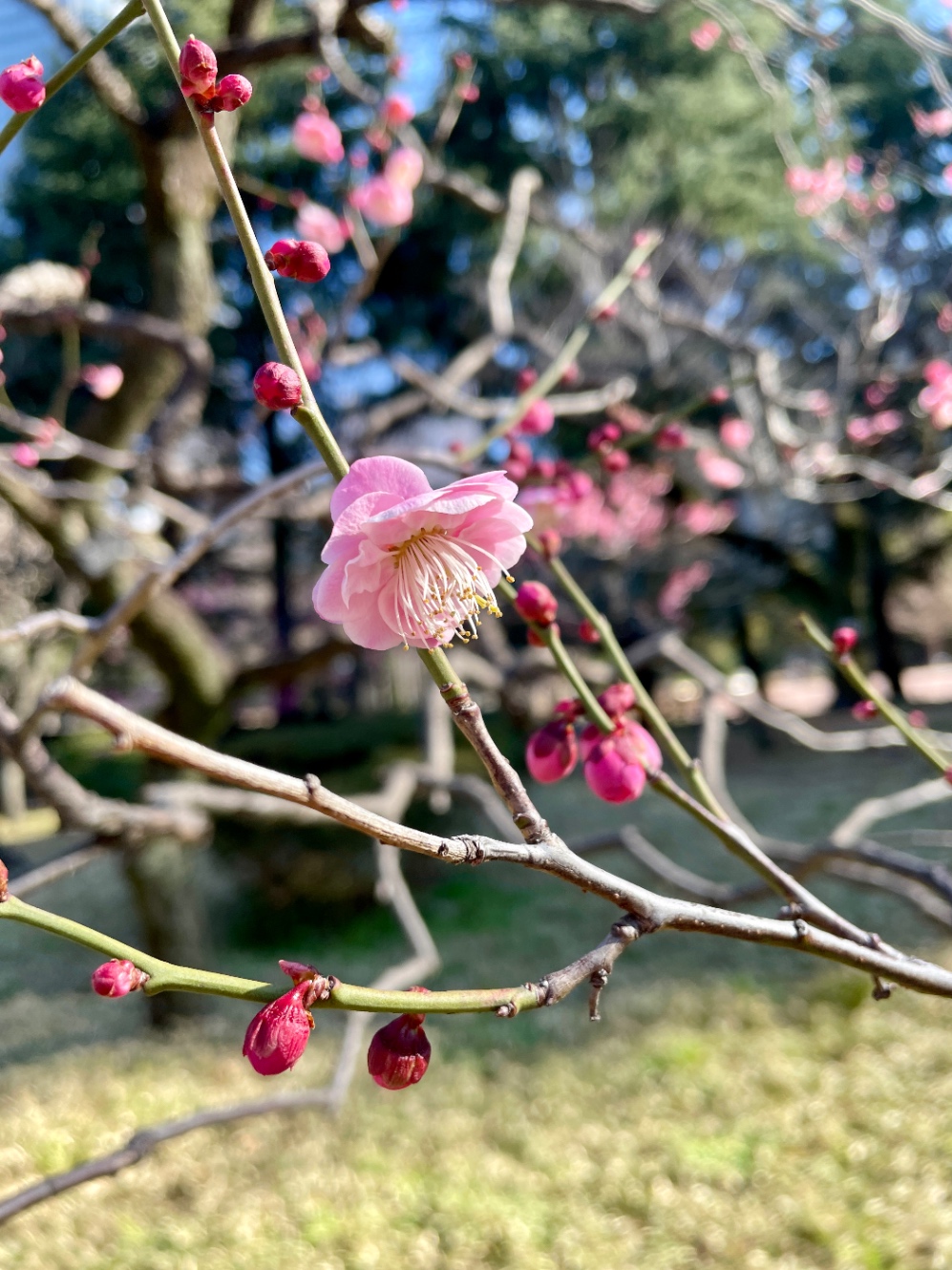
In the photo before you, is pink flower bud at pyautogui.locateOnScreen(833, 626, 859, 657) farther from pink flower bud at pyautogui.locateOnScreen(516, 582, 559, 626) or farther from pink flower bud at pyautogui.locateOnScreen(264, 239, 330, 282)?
pink flower bud at pyautogui.locateOnScreen(264, 239, 330, 282)

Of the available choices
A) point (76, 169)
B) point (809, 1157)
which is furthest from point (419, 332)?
point (809, 1157)

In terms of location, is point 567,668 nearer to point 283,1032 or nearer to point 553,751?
point 553,751

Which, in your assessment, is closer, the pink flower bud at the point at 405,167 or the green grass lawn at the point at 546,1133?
the green grass lawn at the point at 546,1133

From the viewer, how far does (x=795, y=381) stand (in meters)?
8.64

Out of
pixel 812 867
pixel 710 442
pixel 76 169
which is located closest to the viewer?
pixel 812 867

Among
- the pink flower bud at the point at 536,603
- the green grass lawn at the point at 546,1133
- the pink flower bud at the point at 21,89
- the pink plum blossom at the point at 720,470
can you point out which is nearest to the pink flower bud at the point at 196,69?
the pink flower bud at the point at 21,89

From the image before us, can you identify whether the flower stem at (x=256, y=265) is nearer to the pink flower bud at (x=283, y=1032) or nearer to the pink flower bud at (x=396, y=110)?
the pink flower bud at (x=283, y=1032)

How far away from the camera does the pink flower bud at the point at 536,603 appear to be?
24.3 inches

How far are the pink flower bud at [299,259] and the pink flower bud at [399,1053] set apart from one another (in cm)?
37

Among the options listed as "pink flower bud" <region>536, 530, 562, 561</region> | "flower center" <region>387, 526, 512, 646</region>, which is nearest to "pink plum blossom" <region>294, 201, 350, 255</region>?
"pink flower bud" <region>536, 530, 562, 561</region>

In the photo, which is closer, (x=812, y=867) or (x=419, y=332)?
(x=812, y=867)

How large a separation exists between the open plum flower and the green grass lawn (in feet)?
6.78

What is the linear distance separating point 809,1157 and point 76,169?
778 centimetres

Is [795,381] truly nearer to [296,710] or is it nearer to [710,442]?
[710,442]
